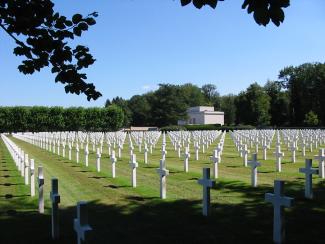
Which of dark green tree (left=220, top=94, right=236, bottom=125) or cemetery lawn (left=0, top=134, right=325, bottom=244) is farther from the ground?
dark green tree (left=220, top=94, right=236, bottom=125)

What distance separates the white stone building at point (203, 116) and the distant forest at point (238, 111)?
3.56 metres

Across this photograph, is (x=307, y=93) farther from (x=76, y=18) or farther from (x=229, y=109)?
(x=76, y=18)

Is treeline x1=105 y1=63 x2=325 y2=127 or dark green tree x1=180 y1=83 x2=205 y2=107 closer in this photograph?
treeline x1=105 y1=63 x2=325 y2=127

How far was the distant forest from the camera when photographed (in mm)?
70625

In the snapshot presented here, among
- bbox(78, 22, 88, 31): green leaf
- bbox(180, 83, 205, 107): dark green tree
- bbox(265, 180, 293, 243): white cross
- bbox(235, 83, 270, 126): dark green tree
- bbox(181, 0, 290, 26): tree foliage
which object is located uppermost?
bbox(180, 83, 205, 107): dark green tree

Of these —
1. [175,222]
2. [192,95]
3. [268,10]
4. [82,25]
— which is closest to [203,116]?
[192,95]

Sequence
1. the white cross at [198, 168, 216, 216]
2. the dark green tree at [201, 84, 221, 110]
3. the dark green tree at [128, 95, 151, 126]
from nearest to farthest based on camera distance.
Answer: the white cross at [198, 168, 216, 216]
the dark green tree at [128, 95, 151, 126]
the dark green tree at [201, 84, 221, 110]

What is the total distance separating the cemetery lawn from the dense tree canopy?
2.23m

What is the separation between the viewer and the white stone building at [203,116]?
97375 mm

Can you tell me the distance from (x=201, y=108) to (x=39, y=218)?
9368cm

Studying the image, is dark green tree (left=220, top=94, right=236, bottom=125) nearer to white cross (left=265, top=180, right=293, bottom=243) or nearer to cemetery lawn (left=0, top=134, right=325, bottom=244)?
cemetery lawn (left=0, top=134, right=325, bottom=244)

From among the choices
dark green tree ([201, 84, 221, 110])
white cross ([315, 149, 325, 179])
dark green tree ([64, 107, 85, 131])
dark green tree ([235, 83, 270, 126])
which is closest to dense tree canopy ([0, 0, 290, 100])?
white cross ([315, 149, 325, 179])

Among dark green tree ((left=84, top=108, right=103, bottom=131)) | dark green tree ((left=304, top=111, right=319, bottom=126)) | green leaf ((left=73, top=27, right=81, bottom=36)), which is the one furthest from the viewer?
dark green tree ((left=84, top=108, right=103, bottom=131))

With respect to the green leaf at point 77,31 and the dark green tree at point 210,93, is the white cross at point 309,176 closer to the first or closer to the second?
the green leaf at point 77,31
